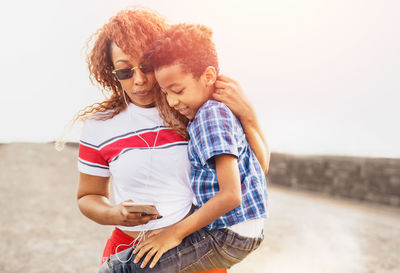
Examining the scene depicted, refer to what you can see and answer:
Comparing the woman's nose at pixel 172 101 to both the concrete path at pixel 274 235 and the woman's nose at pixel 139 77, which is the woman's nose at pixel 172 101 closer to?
the woman's nose at pixel 139 77

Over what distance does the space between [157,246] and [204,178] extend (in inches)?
11.0

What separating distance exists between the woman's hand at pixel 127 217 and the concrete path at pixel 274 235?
3.37 m

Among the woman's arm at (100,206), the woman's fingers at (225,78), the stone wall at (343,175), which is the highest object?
the woman's fingers at (225,78)

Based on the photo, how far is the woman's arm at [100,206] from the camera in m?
1.35

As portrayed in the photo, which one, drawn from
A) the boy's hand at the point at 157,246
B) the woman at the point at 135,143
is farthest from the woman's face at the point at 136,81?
the boy's hand at the point at 157,246

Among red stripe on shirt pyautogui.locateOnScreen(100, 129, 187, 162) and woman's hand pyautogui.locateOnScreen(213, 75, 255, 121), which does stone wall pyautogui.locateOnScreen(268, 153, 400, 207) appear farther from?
red stripe on shirt pyautogui.locateOnScreen(100, 129, 187, 162)

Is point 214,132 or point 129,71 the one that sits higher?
point 129,71

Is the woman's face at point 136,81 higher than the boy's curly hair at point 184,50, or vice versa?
the boy's curly hair at point 184,50

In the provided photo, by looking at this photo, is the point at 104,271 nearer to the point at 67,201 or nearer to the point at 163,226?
the point at 163,226

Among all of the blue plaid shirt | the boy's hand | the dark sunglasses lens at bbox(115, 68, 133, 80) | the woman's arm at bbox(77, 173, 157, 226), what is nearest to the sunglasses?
the dark sunglasses lens at bbox(115, 68, 133, 80)

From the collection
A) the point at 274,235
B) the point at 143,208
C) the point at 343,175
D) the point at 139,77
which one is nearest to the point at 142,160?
the point at 143,208

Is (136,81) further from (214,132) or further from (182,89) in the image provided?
(214,132)

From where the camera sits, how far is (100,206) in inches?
59.0

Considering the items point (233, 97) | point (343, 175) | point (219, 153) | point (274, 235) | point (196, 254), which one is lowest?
point (343, 175)
